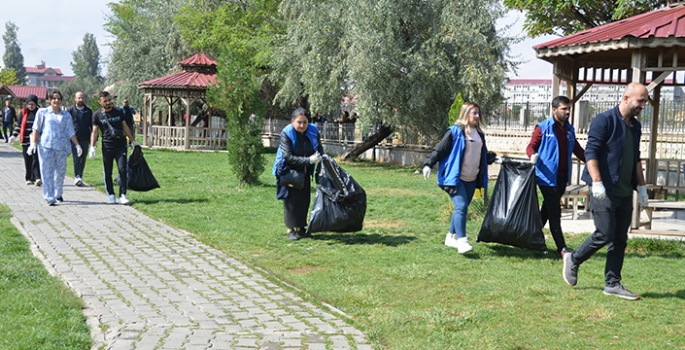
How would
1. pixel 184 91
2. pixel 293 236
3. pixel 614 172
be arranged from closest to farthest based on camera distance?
pixel 614 172, pixel 293 236, pixel 184 91

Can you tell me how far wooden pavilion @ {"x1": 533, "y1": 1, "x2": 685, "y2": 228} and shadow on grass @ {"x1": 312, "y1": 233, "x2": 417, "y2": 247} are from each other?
3.21 m

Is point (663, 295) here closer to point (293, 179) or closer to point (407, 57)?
point (293, 179)

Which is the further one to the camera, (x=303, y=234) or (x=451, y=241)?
(x=303, y=234)

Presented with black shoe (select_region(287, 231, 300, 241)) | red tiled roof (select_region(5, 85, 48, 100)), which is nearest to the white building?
black shoe (select_region(287, 231, 300, 241))

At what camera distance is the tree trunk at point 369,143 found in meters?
25.5

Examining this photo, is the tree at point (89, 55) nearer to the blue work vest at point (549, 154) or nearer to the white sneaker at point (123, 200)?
the white sneaker at point (123, 200)

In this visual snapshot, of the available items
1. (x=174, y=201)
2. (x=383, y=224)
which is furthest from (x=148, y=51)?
(x=383, y=224)

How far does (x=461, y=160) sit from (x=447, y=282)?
5.27 feet

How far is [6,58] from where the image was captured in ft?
441

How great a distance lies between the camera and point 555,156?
7457 mm

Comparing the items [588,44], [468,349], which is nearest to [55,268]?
→ [468,349]

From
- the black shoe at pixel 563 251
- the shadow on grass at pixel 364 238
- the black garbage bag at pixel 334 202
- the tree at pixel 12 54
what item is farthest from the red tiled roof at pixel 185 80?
the tree at pixel 12 54

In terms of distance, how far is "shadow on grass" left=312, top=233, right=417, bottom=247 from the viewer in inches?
338

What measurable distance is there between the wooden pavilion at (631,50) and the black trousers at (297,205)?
396cm
